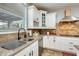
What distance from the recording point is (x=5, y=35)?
1.63 m

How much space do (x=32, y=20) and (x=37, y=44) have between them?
43cm

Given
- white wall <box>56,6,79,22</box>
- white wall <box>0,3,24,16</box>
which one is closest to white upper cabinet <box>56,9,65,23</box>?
white wall <box>56,6,79,22</box>

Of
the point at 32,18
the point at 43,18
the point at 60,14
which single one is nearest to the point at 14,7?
the point at 32,18

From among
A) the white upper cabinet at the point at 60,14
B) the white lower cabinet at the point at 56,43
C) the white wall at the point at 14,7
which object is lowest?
the white lower cabinet at the point at 56,43

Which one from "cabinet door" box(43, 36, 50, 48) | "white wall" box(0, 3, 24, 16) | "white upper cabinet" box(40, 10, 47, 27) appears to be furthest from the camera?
"cabinet door" box(43, 36, 50, 48)

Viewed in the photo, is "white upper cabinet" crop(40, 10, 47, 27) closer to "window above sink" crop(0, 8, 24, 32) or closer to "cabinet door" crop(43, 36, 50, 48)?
"cabinet door" crop(43, 36, 50, 48)

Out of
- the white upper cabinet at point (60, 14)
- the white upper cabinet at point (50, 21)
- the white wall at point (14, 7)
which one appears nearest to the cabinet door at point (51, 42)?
the white upper cabinet at point (50, 21)

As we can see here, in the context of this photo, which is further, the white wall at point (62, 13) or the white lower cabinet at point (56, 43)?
the white lower cabinet at point (56, 43)

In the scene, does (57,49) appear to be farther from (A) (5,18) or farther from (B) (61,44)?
(A) (5,18)

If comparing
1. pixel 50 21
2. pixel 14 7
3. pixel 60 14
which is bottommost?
pixel 50 21

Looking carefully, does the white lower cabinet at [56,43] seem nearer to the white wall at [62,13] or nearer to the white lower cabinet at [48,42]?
the white lower cabinet at [48,42]

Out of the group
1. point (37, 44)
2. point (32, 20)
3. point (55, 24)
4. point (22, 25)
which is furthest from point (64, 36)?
point (22, 25)

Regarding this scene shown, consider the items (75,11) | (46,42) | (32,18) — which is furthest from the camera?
(32,18)

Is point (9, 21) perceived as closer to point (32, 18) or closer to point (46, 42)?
point (32, 18)
